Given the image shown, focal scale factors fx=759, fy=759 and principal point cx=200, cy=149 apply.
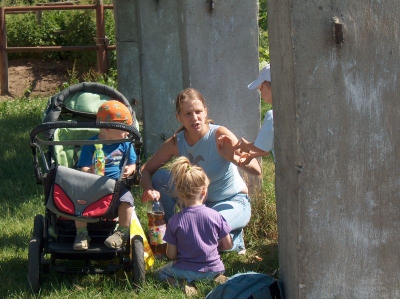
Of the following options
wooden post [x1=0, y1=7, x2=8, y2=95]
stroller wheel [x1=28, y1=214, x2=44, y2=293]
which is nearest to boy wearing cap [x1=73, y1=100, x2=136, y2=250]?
stroller wheel [x1=28, y1=214, x2=44, y2=293]

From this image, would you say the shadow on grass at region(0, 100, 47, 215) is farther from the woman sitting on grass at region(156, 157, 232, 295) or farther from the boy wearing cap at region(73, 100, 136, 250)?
the woman sitting on grass at region(156, 157, 232, 295)

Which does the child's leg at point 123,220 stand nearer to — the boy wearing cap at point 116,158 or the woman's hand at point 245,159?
the boy wearing cap at point 116,158

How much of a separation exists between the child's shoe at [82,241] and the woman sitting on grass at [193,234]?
1.69ft

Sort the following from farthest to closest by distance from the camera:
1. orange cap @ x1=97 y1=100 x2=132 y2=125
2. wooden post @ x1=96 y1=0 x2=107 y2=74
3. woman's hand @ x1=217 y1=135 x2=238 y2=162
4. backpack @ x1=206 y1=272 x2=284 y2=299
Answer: wooden post @ x1=96 y1=0 x2=107 y2=74 < woman's hand @ x1=217 y1=135 x2=238 y2=162 < orange cap @ x1=97 y1=100 x2=132 y2=125 < backpack @ x1=206 y1=272 x2=284 y2=299

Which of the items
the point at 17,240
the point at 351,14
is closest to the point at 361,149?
the point at 351,14

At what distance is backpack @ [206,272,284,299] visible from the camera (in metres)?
4.09

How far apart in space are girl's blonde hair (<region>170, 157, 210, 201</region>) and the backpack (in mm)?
782

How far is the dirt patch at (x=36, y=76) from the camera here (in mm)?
→ 16391

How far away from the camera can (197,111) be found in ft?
17.9

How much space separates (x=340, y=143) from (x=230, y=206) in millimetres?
2003

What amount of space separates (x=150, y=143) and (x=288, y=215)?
5.41 meters

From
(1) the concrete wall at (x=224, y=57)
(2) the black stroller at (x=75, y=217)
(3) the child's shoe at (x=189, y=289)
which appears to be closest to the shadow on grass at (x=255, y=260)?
(3) the child's shoe at (x=189, y=289)

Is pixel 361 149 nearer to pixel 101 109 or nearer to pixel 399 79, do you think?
pixel 399 79

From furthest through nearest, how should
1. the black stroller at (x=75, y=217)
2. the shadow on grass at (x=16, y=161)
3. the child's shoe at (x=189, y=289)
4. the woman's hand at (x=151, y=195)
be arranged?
the shadow on grass at (x=16, y=161) < the woman's hand at (x=151, y=195) < the black stroller at (x=75, y=217) < the child's shoe at (x=189, y=289)
